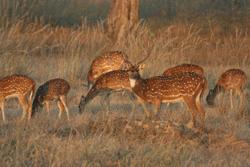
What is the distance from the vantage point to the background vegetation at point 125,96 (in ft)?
27.4

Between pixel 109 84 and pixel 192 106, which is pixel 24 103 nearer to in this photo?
pixel 109 84

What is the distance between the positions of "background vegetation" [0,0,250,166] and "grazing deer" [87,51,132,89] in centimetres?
49

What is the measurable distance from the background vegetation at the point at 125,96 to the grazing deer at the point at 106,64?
0.49m

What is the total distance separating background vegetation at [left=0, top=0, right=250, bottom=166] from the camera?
27.4ft

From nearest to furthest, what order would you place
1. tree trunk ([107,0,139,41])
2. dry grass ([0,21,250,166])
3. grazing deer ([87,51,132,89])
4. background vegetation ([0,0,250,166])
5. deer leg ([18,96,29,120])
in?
dry grass ([0,21,250,166]), background vegetation ([0,0,250,166]), deer leg ([18,96,29,120]), grazing deer ([87,51,132,89]), tree trunk ([107,0,139,41])

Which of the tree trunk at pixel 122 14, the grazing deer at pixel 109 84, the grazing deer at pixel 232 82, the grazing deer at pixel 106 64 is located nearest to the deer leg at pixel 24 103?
the grazing deer at pixel 109 84

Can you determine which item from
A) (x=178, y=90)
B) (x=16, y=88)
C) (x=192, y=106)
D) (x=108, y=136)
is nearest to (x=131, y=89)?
(x=178, y=90)

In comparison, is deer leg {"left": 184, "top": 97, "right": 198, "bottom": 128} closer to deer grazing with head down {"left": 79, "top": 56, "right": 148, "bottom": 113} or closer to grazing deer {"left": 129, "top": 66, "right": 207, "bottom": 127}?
grazing deer {"left": 129, "top": 66, "right": 207, "bottom": 127}

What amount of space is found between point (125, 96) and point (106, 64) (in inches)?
28.4

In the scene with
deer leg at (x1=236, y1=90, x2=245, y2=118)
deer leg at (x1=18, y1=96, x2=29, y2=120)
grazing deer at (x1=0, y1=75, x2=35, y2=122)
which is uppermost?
grazing deer at (x1=0, y1=75, x2=35, y2=122)

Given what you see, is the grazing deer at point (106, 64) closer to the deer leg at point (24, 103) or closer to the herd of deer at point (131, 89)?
the herd of deer at point (131, 89)

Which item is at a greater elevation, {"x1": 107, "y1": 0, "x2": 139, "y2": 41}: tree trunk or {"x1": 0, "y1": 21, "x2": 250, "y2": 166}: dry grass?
{"x1": 107, "y1": 0, "x2": 139, "y2": 41}: tree trunk

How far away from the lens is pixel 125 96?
553 inches

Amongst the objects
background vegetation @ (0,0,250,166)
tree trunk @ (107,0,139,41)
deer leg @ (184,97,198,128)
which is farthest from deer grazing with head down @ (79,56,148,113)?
tree trunk @ (107,0,139,41)
